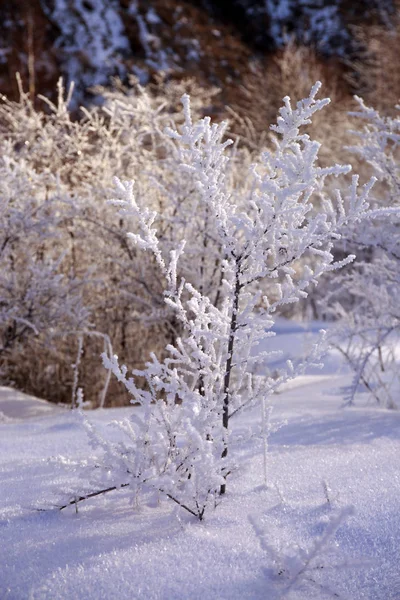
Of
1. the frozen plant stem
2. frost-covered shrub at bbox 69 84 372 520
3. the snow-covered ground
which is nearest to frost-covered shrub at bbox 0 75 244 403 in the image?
the snow-covered ground

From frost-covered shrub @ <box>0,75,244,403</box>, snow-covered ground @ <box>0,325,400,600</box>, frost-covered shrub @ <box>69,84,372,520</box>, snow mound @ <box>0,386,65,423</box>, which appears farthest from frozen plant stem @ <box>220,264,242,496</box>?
frost-covered shrub @ <box>0,75,244,403</box>

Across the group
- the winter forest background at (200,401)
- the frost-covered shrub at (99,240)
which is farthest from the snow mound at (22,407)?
the frost-covered shrub at (99,240)

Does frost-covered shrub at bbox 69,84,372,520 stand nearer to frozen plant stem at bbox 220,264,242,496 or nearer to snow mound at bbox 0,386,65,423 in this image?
frozen plant stem at bbox 220,264,242,496

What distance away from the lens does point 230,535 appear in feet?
5.97

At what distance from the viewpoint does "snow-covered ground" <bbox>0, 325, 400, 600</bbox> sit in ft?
5.16

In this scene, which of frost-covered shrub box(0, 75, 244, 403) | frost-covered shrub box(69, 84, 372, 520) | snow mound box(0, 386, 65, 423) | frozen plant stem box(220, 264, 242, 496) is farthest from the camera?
frost-covered shrub box(0, 75, 244, 403)

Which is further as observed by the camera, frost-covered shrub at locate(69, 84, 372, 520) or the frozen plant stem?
the frozen plant stem

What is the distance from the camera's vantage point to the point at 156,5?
42406mm

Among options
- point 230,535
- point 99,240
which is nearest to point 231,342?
point 230,535

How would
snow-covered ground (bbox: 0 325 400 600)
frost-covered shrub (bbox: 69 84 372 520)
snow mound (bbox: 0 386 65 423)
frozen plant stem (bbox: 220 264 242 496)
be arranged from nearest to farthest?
snow-covered ground (bbox: 0 325 400 600) < frost-covered shrub (bbox: 69 84 372 520) < frozen plant stem (bbox: 220 264 242 496) < snow mound (bbox: 0 386 65 423)

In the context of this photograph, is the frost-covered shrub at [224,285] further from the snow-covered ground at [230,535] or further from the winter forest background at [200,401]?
the snow-covered ground at [230,535]

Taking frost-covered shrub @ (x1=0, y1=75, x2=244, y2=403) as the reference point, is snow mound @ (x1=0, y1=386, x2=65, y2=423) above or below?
below

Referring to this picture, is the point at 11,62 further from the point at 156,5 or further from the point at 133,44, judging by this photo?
the point at 156,5

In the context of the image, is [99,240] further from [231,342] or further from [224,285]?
[224,285]
